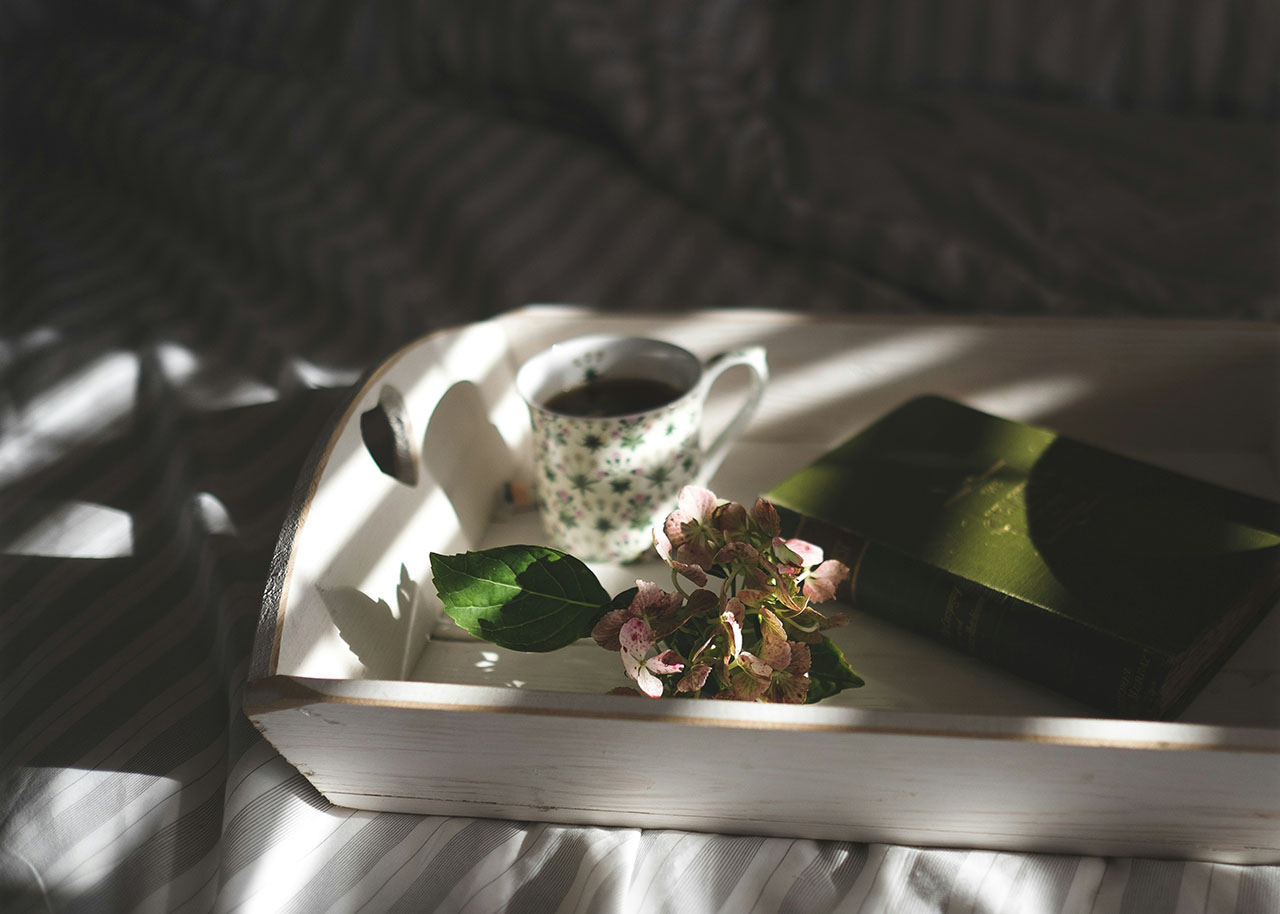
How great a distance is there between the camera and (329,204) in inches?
42.7

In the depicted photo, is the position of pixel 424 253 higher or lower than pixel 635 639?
lower

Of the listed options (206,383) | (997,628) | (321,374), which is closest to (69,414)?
(206,383)

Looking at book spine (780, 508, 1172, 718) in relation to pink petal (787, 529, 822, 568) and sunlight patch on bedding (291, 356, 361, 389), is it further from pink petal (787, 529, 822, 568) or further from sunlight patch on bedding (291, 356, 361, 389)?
sunlight patch on bedding (291, 356, 361, 389)

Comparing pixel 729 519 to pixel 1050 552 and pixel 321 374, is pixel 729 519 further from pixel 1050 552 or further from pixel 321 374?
pixel 321 374

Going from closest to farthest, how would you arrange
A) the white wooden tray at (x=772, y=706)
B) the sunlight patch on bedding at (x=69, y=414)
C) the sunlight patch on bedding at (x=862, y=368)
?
1. the white wooden tray at (x=772, y=706)
2. the sunlight patch on bedding at (x=862, y=368)
3. the sunlight patch on bedding at (x=69, y=414)

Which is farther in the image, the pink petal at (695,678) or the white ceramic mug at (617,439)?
the white ceramic mug at (617,439)

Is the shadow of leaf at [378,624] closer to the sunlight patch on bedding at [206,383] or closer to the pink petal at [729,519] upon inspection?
the pink petal at [729,519]

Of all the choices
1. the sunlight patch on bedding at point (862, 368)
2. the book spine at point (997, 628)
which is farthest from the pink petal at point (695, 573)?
the sunlight patch on bedding at point (862, 368)

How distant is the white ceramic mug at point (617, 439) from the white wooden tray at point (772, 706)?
0.03m

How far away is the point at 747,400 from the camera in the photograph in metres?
0.60

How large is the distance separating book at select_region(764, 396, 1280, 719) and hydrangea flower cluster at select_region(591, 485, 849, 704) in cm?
7

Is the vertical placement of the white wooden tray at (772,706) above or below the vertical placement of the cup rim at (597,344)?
below

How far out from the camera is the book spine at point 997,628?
1.37 ft

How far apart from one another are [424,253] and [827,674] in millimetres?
771
